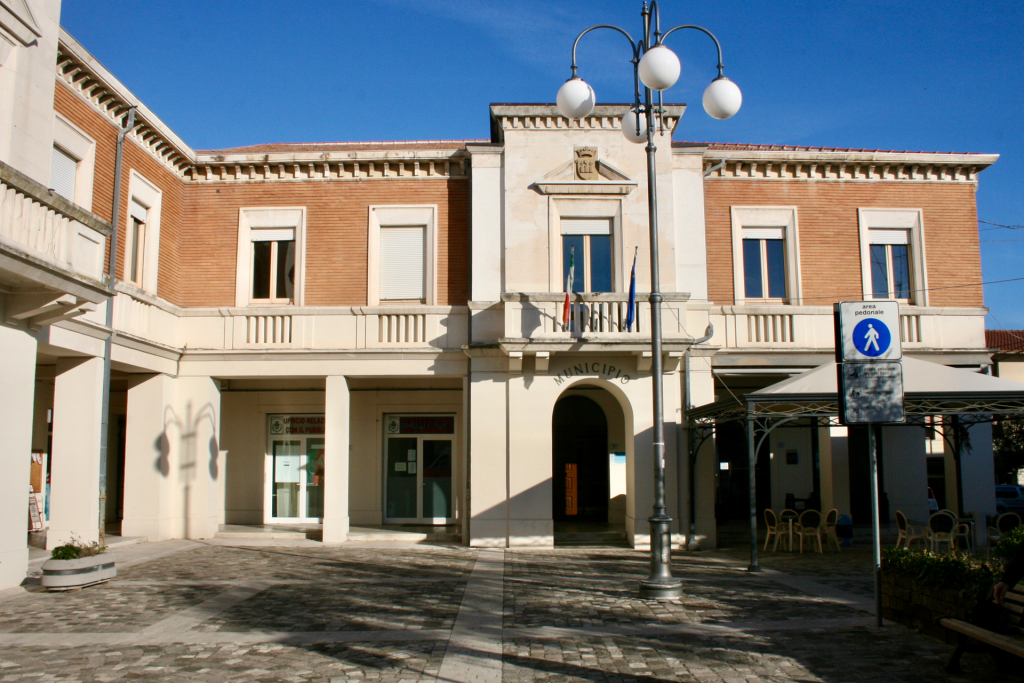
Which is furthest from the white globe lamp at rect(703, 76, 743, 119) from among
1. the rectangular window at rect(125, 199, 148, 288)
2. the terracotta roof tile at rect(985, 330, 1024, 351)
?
the terracotta roof tile at rect(985, 330, 1024, 351)

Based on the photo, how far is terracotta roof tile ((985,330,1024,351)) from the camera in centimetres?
3388

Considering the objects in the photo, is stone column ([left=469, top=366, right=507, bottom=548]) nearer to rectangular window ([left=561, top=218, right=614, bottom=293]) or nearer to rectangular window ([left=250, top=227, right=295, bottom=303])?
rectangular window ([left=561, top=218, right=614, bottom=293])

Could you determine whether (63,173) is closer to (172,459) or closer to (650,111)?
(172,459)

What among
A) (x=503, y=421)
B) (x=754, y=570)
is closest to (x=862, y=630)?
(x=754, y=570)

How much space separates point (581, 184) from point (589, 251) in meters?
1.38

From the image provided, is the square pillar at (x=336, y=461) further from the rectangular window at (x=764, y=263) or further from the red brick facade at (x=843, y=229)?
the rectangular window at (x=764, y=263)

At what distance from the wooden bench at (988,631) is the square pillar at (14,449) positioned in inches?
438

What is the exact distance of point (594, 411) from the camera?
64.6 ft

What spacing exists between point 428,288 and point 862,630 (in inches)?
433

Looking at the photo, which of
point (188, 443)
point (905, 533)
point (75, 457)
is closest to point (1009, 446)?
point (905, 533)

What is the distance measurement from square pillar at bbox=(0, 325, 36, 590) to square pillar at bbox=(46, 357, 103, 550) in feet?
6.58

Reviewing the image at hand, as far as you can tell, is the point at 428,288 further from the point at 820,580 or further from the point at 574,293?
the point at 820,580

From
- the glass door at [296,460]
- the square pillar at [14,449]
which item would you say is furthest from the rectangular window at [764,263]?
the square pillar at [14,449]

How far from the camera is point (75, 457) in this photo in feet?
43.0
